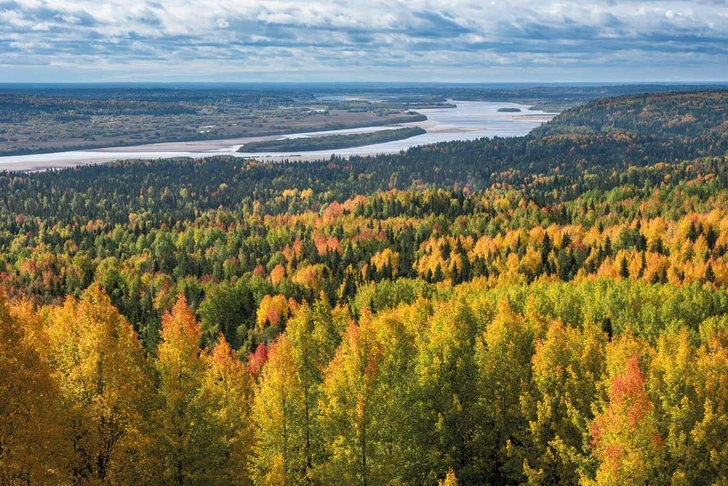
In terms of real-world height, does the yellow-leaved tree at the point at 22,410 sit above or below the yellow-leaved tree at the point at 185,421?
above

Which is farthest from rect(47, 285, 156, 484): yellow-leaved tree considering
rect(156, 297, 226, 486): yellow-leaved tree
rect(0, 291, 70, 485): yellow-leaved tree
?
rect(0, 291, 70, 485): yellow-leaved tree

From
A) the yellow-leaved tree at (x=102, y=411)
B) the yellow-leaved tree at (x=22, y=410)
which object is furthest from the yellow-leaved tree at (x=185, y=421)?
the yellow-leaved tree at (x=22, y=410)

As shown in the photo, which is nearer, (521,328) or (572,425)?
(572,425)

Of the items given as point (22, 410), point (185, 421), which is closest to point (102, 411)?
point (185, 421)

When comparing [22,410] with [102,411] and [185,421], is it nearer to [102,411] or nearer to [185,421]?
[102,411]

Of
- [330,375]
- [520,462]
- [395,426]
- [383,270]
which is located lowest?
[383,270]

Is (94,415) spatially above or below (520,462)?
above

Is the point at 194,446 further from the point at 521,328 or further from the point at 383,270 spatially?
the point at 383,270

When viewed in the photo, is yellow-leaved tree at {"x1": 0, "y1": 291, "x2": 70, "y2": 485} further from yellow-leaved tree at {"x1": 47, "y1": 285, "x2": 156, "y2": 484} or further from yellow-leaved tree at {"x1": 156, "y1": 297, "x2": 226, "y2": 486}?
yellow-leaved tree at {"x1": 156, "y1": 297, "x2": 226, "y2": 486}

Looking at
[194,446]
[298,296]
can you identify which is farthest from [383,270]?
[194,446]

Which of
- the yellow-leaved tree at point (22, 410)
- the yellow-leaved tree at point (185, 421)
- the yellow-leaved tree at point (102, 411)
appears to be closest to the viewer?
the yellow-leaved tree at point (22, 410)

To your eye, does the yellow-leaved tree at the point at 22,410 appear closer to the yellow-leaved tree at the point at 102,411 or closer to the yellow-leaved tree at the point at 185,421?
the yellow-leaved tree at the point at 102,411
